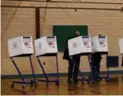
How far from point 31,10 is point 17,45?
158 inches

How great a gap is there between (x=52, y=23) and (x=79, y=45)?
12.2ft

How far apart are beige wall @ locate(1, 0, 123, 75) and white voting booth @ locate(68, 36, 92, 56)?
335cm

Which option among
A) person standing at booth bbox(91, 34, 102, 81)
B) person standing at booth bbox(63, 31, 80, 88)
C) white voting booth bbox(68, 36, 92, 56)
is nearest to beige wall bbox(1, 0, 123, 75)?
person standing at booth bbox(91, 34, 102, 81)

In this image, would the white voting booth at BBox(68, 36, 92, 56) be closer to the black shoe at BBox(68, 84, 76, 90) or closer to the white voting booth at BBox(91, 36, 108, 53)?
the white voting booth at BBox(91, 36, 108, 53)

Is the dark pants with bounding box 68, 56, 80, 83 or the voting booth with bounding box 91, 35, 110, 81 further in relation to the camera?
the voting booth with bounding box 91, 35, 110, 81

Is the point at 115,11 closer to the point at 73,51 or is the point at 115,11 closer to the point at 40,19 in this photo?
the point at 40,19

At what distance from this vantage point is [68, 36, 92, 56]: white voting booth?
9297 millimetres

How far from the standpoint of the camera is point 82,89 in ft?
28.6

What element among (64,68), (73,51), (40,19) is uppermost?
(40,19)

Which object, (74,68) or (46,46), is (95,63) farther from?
(46,46)

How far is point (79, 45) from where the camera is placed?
9.32m

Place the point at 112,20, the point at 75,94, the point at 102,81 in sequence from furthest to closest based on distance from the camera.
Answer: the point at 112,20 → the point at 102,81 → the point at 75,94

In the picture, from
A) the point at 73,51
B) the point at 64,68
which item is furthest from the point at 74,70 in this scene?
the point at 64,68

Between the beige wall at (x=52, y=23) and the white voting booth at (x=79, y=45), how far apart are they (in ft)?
11.0
